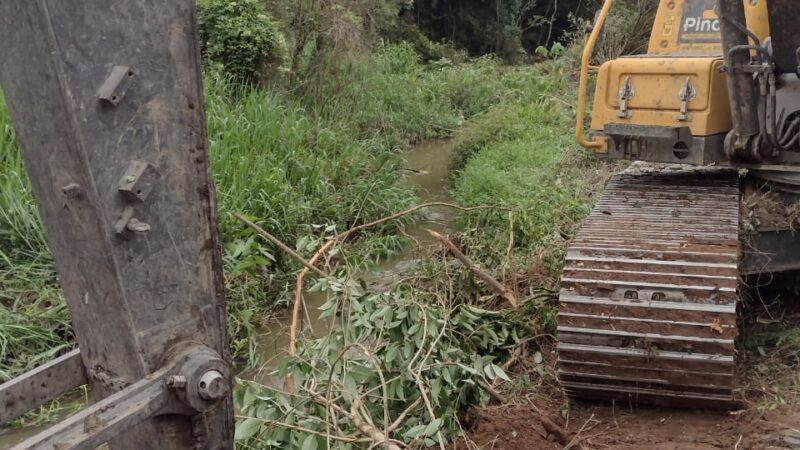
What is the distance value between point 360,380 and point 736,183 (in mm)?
2594

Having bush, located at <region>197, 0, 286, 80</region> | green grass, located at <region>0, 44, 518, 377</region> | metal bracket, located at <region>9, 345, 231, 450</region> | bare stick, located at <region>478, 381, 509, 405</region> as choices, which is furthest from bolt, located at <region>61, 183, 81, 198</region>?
bush, located at <region>197, 0, 286, 80</region>

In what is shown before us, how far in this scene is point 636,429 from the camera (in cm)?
358

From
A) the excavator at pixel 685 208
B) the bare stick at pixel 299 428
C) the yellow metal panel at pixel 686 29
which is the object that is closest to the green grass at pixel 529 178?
the excavator at pixel 685 208

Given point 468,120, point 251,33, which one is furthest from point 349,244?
point 468,120

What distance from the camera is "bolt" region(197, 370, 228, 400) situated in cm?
154

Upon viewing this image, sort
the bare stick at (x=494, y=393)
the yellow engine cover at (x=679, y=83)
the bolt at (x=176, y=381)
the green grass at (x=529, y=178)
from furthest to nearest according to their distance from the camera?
the green grass at (x=529, y=178) < the yellow engine cover at (x=679, y=83) < the bare stick at (x=494, y=393) < the bolt at (x=176, y=381)

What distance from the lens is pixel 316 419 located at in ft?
10.4

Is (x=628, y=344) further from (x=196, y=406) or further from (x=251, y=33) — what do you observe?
(x=251, y=33)

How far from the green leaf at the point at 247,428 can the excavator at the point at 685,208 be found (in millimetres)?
1350

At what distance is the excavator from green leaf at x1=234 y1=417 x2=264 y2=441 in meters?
1.35

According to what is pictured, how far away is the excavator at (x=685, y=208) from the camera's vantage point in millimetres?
3434

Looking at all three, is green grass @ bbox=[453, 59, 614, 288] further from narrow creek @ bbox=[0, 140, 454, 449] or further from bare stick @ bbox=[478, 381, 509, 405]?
bare stick @ bbox=[478, 381, 509, 405]

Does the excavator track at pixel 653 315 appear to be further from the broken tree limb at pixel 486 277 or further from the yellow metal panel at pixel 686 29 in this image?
the yellow metal panel at pixel 686 29

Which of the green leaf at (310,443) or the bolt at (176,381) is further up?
the bolt at (176,381)
